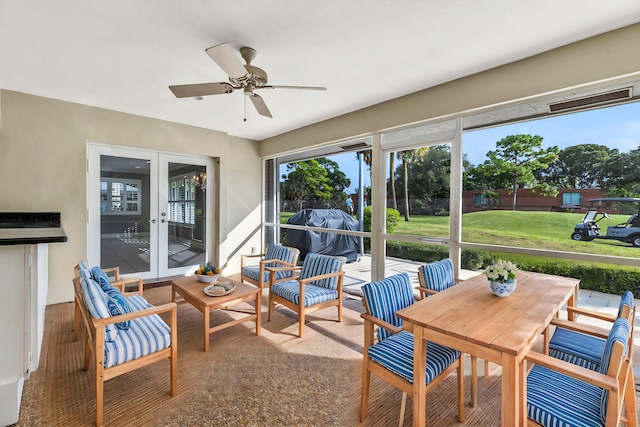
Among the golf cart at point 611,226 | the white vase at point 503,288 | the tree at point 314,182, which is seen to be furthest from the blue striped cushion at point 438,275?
the tree at point 314,182

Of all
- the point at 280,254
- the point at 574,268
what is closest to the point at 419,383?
the point at 574,268

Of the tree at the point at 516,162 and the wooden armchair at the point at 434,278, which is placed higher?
the tree at the point at 516,162

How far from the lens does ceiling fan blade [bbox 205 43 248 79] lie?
1894mm

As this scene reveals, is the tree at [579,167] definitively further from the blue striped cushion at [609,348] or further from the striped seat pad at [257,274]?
the striped seat pad at [257,274]

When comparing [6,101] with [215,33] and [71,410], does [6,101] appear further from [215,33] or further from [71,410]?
[71,410]

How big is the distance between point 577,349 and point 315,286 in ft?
7.66

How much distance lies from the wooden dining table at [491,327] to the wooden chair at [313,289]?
55.3 inches

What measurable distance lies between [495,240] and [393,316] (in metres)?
1.78

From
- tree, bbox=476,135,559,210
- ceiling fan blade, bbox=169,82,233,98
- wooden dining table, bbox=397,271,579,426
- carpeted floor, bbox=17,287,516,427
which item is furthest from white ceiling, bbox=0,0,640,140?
carpeted floor, bbox=17,287,516,427

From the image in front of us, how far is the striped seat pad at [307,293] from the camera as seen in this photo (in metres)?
3.09

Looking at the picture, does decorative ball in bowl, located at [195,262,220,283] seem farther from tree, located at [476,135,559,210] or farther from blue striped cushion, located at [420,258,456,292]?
tree, located at [476,135,559,210]

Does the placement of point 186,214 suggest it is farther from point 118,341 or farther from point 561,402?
point 561,402

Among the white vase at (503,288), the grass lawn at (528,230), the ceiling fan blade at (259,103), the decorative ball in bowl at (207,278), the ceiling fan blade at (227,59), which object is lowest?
the decorative ball in bowl at (207,278)

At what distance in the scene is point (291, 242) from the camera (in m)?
5.45
